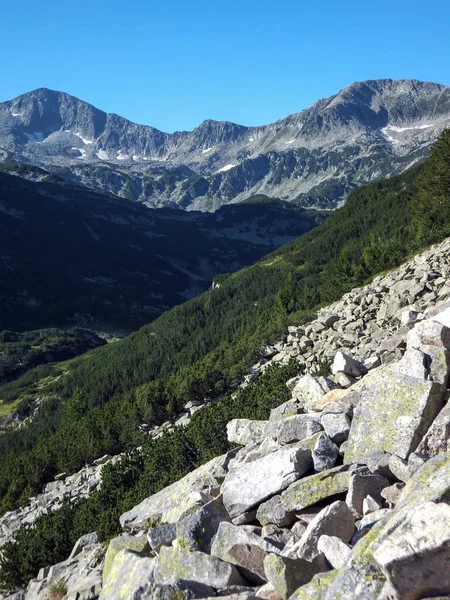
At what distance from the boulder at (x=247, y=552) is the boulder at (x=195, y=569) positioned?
270 mm

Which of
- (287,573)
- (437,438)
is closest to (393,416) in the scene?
(437,438)

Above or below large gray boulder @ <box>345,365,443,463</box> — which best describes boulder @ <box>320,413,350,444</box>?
below

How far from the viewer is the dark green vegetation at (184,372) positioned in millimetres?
27750

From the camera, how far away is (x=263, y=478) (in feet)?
40.1

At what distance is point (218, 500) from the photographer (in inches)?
491

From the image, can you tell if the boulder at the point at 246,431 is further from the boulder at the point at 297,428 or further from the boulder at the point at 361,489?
the boulder at the point at 361,489

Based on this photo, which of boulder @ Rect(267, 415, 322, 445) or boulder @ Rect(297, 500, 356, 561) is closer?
boulder @ Rect(297, 500, 356, 561)

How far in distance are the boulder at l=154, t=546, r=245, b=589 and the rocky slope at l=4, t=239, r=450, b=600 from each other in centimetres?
2

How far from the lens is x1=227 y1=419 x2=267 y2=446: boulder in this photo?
1720 centimetres

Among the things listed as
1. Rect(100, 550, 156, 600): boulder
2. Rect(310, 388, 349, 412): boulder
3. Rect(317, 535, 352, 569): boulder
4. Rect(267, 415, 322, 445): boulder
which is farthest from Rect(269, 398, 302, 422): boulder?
Rect(317, 535, 352, 569): boulder

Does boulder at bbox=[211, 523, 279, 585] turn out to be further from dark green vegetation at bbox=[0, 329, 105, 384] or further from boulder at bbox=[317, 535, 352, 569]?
dark green vegetation at bbox=[0, 329, 105, 384]

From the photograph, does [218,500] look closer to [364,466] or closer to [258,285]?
[364,466]

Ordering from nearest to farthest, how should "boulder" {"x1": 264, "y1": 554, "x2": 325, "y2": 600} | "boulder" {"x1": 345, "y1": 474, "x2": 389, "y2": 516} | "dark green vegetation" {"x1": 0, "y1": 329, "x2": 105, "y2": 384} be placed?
"boulder" {"x1": 264, "y1": 554, "x2": 325, "y2": 600} → "boulder" {"x1": 345, "y1": 474, "x2": 389, "y2": 516} → "dark green vegetation" {"x1": 0, "y1": 329, "x2": 105, "y2": 384}

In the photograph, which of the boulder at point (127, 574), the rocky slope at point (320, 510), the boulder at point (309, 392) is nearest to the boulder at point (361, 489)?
the rocky slope at point (320, 510)
